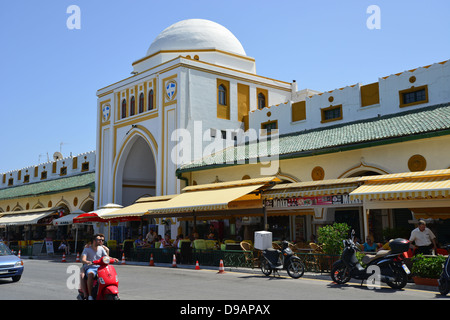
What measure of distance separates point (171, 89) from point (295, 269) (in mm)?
17566

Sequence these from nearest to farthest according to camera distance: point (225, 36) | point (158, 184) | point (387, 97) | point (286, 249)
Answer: point (286, 249) → point (387, 97) → point (158, 184) → point (225, 36)

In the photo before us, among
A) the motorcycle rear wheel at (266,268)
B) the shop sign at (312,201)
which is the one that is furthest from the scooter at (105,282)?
the shop sign at (312,201)

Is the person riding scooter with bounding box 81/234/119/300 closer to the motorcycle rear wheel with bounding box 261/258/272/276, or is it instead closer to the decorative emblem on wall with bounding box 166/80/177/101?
the motorcycle rear wheel with bounding box 261/258/272/276

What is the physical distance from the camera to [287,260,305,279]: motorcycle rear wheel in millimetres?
13080

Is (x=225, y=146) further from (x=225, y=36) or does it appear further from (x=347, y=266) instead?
(x=347, y=266)

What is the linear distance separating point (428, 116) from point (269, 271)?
9712mm

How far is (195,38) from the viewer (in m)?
31.2

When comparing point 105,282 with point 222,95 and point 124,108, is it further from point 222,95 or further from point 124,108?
point 124,108

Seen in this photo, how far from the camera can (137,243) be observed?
2325 cm

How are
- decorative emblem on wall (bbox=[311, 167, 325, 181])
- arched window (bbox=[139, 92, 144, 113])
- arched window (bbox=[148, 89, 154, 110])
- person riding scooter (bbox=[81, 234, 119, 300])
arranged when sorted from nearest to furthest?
person riding scooter (bbox=[81, 234, 119, 300]) → decorative emblem on wall (bbox=[311, 167, 325, 181]) → arched window (bbox=[148, 89, 154, 110]) → arched window (bbox=[139, 92, 144, 113])

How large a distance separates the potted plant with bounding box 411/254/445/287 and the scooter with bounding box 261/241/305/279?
3.06 meters

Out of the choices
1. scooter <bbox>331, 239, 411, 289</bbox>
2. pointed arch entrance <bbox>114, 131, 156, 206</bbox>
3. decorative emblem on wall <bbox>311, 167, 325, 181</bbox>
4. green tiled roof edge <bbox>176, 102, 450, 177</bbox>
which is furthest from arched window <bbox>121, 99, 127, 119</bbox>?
scooter <bbox>331, 239, 411, 289</bbox>

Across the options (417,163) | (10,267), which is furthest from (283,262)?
(10,267)
